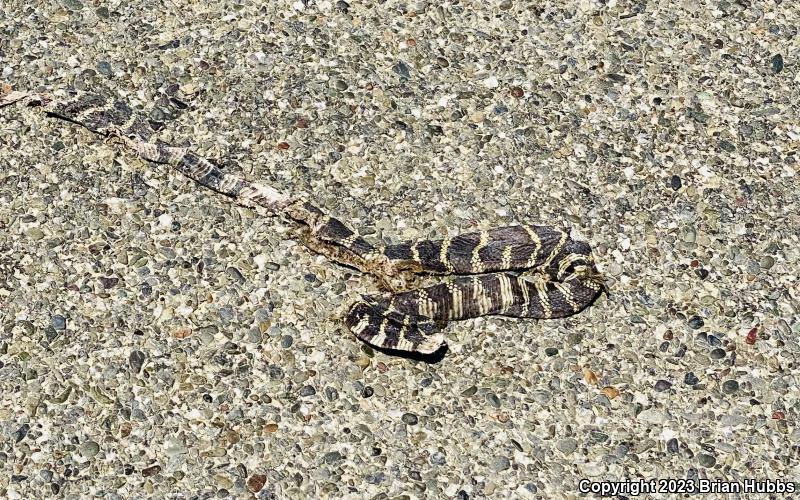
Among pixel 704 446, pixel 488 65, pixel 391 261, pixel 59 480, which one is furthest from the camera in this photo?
pixel 488 65

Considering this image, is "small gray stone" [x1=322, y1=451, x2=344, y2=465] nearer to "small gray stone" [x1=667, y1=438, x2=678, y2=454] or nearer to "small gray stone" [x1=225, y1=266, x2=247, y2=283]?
"small gray stone" [x1=225, y1=266, x2=247, y2=283]

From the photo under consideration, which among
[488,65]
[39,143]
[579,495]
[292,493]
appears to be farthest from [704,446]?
[39,143]

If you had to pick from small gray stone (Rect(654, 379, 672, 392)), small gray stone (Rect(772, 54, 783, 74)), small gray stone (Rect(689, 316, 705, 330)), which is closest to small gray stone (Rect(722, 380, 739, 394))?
small gray stone (Rect(654, 379, 672, 392))

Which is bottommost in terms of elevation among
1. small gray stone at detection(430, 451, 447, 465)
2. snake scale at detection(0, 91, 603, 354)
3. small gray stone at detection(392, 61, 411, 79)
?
small gray stone at detection(430, 451, 447, 465)

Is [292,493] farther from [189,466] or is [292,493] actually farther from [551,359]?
[551,359]

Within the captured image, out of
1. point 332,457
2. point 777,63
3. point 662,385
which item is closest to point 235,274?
point 332,457

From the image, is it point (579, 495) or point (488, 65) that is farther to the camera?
point (488, 65)

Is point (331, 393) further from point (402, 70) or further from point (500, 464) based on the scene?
point (402, 70)
